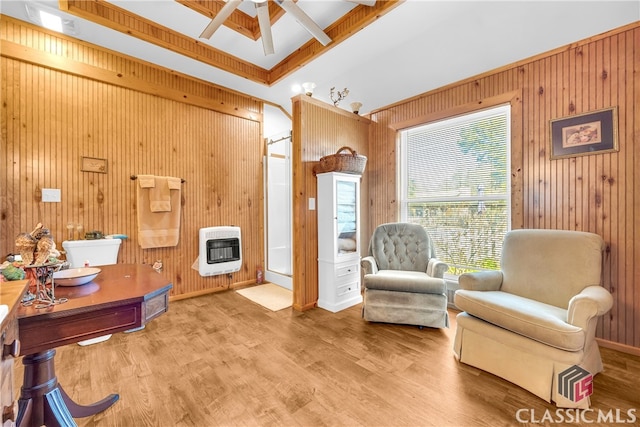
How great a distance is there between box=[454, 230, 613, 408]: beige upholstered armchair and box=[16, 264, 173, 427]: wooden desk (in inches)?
81.8

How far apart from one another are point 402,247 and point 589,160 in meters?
1.80

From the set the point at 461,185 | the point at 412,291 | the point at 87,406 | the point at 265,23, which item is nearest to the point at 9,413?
the point at 87,406

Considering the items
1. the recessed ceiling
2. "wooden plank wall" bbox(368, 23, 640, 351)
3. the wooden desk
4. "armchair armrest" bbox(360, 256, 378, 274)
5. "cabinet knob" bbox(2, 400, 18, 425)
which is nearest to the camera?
"cabinet knob" bbox(2, 400, 18, 425)

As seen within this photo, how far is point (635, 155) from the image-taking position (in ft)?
7.04

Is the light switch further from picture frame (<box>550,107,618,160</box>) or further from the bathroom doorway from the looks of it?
picture frame (<box>550,107,618,160</box>)

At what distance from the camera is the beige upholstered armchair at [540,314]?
1.59 metres

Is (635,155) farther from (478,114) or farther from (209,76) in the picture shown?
(209,76)

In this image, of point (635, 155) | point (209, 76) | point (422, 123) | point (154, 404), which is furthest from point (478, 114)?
point (154, 404)

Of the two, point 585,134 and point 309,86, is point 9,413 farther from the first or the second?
point 585,134

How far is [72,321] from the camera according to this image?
960mm

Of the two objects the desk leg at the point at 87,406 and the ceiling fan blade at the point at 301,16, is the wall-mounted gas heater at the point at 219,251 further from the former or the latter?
the ceiling fan blade at the point at 301,16

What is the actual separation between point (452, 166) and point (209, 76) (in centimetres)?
328

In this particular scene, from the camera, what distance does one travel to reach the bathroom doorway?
427cm

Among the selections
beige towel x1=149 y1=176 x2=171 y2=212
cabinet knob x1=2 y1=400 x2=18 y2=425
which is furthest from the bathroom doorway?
cabinet knob x1=2 y1=400 x2=18 y2=425
